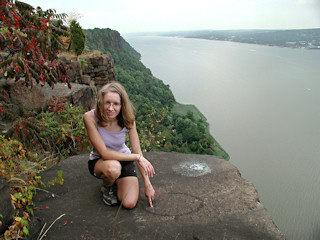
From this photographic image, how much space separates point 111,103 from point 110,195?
32.5 inches

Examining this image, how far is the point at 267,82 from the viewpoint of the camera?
36.4m

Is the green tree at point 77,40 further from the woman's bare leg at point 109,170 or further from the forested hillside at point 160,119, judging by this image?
the woman's bare leg at point 109,170

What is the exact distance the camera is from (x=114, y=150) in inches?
93.7

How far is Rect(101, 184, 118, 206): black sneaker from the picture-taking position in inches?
88.4

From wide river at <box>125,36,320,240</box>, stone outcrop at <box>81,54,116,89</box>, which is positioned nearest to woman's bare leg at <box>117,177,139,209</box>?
stone outcrop at <box>81,54,116,89</box>

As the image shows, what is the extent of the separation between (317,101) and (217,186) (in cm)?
3056

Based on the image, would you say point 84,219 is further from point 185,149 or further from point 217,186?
point 185,149

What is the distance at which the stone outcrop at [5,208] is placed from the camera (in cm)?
161

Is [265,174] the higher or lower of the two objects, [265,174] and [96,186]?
the lower

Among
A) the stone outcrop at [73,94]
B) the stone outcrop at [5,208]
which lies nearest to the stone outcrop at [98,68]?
the stone outcrop at [73,94]

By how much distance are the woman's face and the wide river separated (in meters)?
12.1

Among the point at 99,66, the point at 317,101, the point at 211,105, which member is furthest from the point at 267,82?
the point at 99,66

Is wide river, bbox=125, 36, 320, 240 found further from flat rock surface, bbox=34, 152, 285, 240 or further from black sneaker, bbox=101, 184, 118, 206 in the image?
black sneaker, bbox=101, 184, 118, 206

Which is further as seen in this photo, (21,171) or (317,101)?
(317,101)
